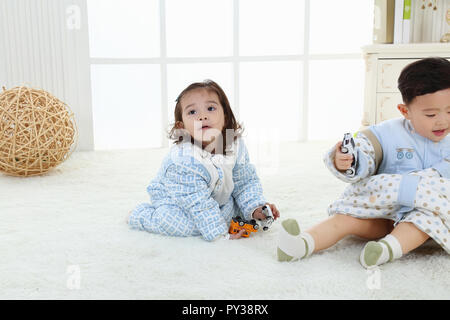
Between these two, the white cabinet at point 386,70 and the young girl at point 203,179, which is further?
the white cabinet at point 386,70

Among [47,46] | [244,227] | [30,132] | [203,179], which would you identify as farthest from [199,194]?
[47,46]

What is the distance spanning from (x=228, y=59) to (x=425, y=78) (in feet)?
6.73

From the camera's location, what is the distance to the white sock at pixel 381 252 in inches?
41.7

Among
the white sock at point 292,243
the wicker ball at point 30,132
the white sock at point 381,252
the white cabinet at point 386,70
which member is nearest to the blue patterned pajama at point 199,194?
the white sock at point 292,243

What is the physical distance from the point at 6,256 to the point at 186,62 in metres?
2.06

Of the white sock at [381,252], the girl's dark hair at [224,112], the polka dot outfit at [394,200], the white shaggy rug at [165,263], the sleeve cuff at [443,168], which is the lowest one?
the white shaggy rug at [165,263]

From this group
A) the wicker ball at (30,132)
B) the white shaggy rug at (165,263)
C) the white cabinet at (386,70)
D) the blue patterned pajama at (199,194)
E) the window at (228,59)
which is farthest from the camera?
the window at (228,59)

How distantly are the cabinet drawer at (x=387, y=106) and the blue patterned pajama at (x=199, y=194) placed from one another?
1.46m

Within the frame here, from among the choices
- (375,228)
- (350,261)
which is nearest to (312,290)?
(350,261)

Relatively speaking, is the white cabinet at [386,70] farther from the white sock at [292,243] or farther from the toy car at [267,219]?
the white sock at [292,243]

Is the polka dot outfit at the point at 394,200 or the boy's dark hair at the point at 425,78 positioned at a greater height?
the boy's dark hair at the point at 425,78

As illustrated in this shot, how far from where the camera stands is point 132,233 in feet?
4.47

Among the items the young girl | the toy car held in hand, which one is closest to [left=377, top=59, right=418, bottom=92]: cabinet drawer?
the young girl

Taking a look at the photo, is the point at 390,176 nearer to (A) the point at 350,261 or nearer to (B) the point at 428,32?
(A) the point at 350,261
